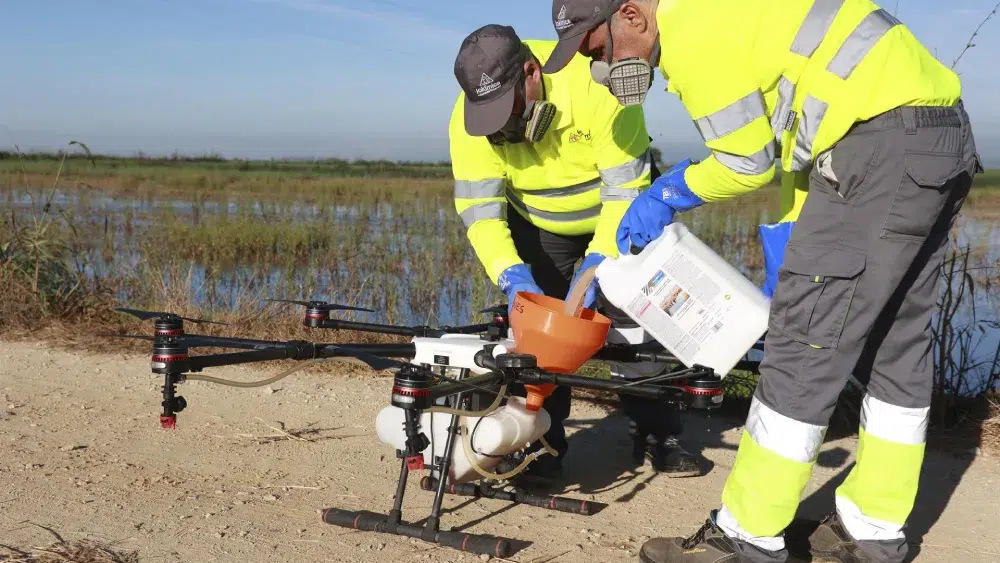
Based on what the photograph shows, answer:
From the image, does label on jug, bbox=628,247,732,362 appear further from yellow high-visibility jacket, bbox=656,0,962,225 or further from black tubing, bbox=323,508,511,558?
black tubing, bbox=323,508,511,558

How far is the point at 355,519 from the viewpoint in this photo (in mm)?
3574

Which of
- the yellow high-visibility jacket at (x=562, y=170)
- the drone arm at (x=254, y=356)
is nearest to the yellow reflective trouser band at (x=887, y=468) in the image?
the yellow high-visibility jacket at (x=562, y=170)

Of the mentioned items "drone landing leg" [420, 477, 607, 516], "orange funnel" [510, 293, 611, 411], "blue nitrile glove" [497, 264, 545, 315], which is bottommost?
"drone landing leg" [420, 477, 607, 516]

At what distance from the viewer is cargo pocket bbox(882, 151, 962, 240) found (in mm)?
2760

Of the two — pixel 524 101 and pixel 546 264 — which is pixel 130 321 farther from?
pixel 524 101

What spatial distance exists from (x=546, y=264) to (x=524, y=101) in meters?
0.92

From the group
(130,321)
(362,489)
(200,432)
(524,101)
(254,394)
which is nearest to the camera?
(524,101)

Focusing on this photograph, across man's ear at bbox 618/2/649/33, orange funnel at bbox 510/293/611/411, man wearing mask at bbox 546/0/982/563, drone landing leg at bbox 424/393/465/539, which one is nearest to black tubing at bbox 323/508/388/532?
drone landing leg at bbox 424/393/465/539

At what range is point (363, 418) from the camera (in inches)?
203

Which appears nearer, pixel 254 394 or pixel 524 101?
pixel 524 101

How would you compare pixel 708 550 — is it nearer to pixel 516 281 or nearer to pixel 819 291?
pixel 819 291

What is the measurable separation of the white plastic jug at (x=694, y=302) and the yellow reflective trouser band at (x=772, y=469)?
328mm

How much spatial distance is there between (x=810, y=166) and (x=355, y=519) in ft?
6.67

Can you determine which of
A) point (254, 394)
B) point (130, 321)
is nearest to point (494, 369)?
point (254, 394)
